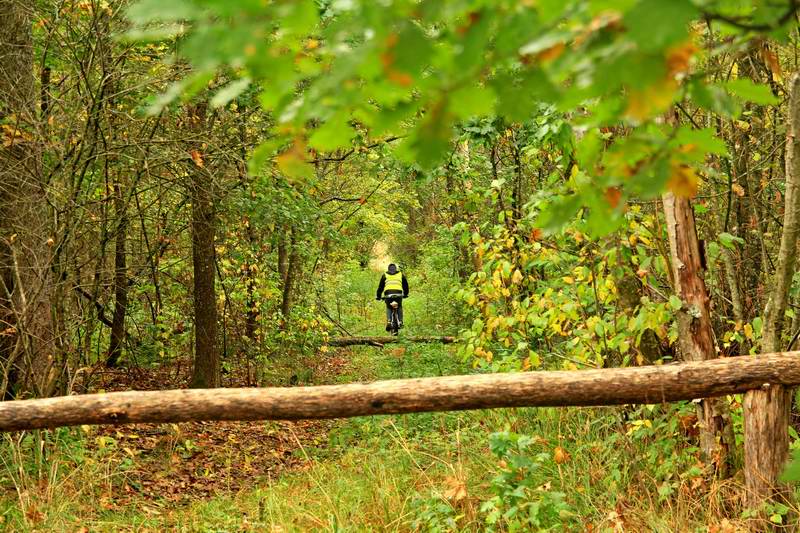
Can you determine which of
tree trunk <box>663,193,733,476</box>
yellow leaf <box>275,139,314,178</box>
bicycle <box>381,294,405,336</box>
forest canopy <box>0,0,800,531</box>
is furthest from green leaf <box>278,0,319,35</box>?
bicycle <box>381,294,405,336</box>

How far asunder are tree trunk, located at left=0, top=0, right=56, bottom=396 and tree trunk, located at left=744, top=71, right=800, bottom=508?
5.78m

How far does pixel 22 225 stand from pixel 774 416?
6326mm

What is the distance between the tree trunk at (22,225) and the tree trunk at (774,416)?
5.78m

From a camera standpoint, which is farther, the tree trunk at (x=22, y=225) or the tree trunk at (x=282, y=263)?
the tree trunk at (x=282, y=263)

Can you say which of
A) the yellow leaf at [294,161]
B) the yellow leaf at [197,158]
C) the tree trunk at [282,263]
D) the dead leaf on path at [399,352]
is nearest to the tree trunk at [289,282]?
the tree trunk at [282,263]

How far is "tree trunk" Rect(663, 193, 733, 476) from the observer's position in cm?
446

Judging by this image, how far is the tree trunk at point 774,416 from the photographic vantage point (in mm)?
3914

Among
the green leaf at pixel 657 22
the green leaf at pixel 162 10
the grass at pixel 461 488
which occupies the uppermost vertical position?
the green leaf at pixel 162 10

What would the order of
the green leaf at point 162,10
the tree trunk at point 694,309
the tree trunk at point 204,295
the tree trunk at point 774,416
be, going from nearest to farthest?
the green leaf at point 162,10 < the tree trunk at point 774,416 < the tree trunk at point 694,309 < the tree trunk at point 204,295

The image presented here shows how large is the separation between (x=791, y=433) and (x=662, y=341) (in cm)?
151

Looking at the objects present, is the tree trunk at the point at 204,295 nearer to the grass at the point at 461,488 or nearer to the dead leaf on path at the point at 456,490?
the grass at the point at 461,488

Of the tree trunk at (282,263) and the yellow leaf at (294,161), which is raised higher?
the tree trunk at (282,263)

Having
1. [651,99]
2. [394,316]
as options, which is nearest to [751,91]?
[651,99]

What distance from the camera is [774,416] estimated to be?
12.9ft
